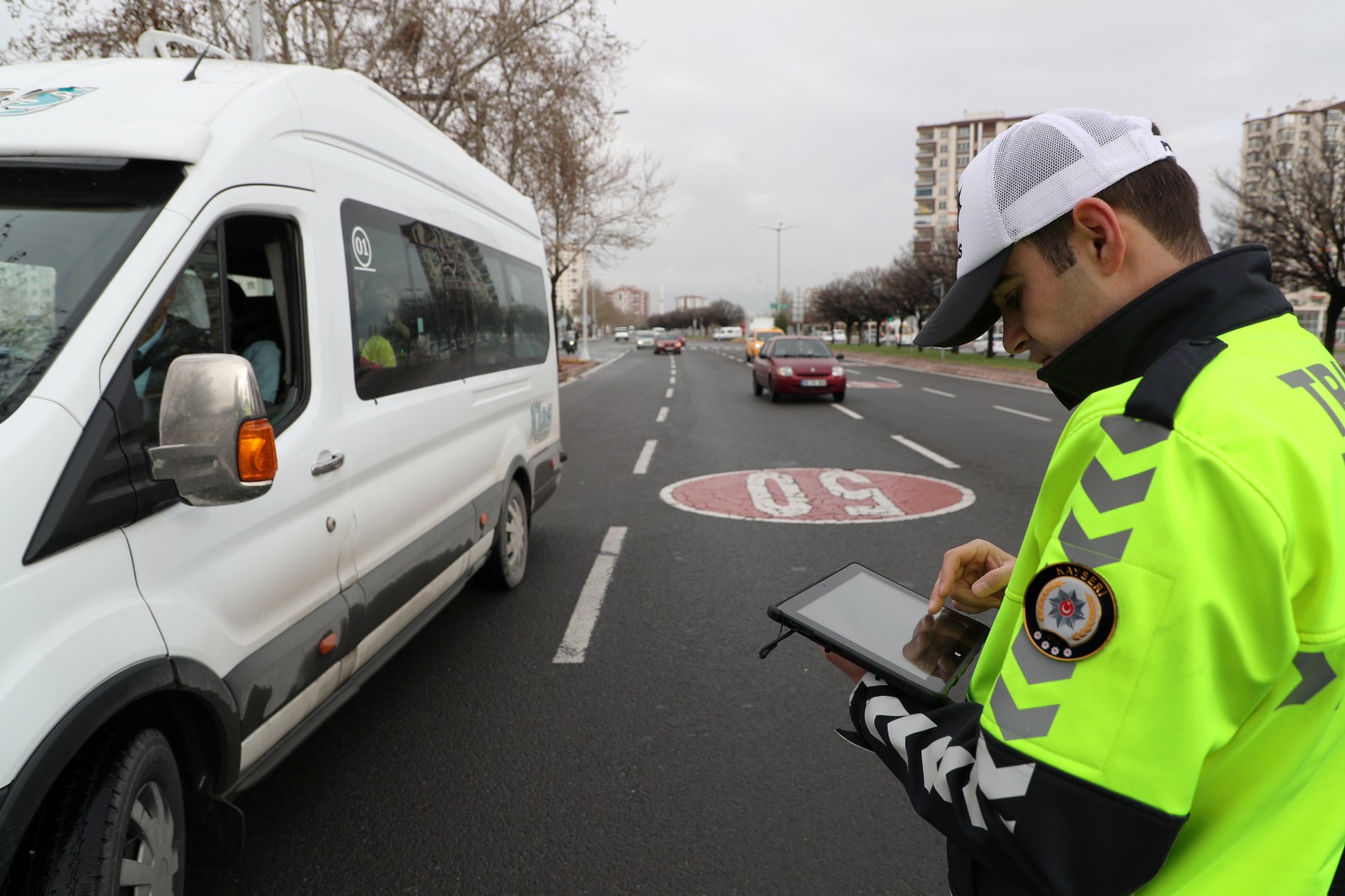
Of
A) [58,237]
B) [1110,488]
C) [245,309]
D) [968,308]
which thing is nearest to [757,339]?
[245,309]

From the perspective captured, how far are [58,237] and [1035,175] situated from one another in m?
2.19

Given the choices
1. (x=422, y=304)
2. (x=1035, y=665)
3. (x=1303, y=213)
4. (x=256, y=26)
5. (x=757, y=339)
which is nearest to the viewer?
(x=1035, y=665)

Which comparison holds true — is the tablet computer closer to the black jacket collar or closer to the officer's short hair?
the black jacket collar

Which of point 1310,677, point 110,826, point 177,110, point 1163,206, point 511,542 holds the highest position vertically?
point 177,110

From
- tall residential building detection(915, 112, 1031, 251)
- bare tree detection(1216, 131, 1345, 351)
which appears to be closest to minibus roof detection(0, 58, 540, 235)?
bare tree detection(1216, 131, 1345, 351)

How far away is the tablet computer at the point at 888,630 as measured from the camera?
129 cm

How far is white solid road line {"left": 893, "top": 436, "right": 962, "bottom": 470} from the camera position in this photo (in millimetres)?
10109

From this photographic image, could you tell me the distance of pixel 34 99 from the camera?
2.35 meters

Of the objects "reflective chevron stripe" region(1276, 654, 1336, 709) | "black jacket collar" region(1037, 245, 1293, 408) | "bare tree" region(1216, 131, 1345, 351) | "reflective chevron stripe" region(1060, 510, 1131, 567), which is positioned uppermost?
"bare tree" region(1216, 131, 1345, 351)

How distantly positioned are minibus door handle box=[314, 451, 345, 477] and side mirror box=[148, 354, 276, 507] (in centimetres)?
80

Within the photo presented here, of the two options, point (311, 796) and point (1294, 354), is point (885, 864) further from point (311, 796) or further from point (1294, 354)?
point (1294, 354)

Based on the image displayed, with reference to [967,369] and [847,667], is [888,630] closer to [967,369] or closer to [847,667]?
[847,667]

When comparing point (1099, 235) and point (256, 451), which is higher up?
point (1099, 235)

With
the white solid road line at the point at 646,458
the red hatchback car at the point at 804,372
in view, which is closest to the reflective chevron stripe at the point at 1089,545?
the white solid road line at the point at 646,458
